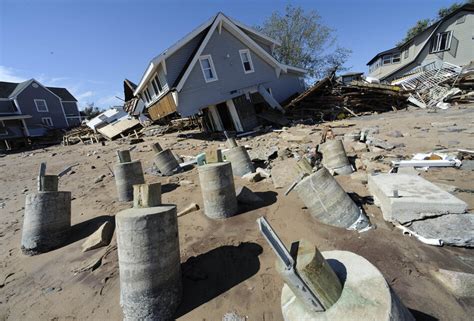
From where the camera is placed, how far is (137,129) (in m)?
23.4

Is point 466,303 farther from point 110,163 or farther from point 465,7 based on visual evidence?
point 465,7

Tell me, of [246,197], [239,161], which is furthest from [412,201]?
[239,161]

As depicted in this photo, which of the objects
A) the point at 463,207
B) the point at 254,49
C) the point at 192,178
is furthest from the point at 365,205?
the point at 254,49

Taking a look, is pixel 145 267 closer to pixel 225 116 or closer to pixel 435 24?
pixel 225 116

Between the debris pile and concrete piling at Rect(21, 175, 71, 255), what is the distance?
15181mm

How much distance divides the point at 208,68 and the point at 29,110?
1210 inches

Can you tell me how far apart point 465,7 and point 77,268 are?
37.9 metres

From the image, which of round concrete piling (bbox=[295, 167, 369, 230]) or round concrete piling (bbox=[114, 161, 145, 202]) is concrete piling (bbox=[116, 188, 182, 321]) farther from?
round concrete piling (bbox=[114, 161, 145, 202])

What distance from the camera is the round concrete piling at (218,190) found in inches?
201

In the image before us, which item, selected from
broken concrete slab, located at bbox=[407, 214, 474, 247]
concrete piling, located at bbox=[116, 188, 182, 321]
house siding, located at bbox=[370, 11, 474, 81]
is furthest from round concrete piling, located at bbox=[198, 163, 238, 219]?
house siding, located at bbox=[370, 11, 474, 81]

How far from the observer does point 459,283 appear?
278 centimetres

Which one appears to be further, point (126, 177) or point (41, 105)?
point (41, 105)

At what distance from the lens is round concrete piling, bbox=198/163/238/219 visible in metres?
5.11

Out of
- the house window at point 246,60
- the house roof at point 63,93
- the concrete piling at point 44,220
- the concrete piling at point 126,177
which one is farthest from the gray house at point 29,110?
the concrete piling at point 44,220
